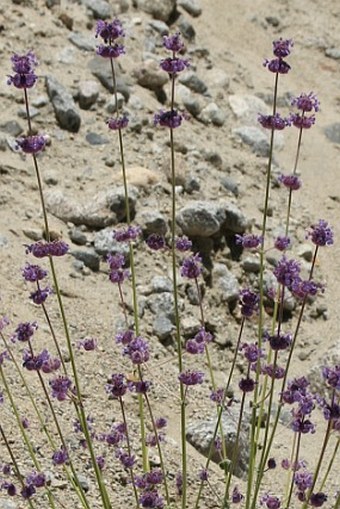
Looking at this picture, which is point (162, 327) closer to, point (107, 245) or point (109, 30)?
point (107, 245)

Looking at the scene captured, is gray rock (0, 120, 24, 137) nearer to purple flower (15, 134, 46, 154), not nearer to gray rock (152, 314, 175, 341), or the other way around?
gray rock (152, 314, 175, 341)

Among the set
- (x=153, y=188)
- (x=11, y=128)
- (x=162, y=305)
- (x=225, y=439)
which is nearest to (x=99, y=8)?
(x=11, y=128)

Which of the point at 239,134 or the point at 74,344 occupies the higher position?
the point at 239,134

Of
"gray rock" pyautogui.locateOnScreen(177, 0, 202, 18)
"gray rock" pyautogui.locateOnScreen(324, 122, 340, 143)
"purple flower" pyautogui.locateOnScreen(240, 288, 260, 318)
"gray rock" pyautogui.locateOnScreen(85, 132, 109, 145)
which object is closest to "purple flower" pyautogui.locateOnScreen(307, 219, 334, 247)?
"purple flower" pyautogui.locateOnScreen(240, 288, 260, 318)

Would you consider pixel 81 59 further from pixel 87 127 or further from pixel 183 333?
pixel 183 333

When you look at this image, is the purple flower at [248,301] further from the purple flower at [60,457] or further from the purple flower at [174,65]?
the purple flower at [60,457]

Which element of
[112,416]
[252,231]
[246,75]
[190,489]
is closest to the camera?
[190,489]

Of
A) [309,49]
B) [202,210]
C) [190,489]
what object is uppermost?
[309,49]

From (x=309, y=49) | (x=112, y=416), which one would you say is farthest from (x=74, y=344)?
(x=309, y=49)
